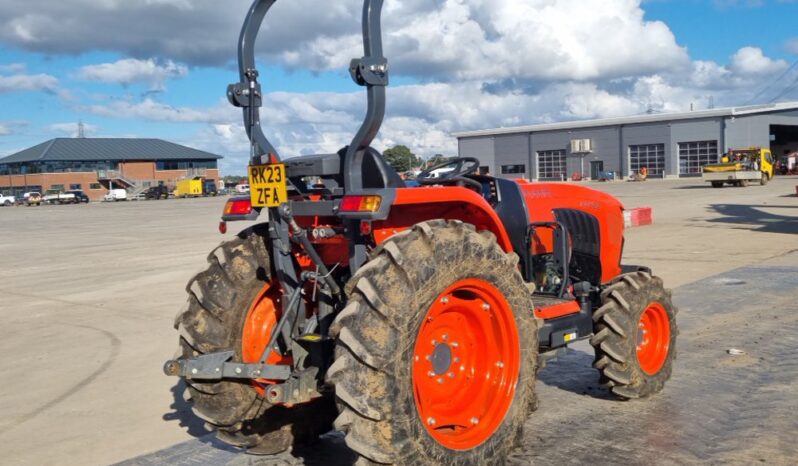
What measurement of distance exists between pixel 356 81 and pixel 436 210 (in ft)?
3.11

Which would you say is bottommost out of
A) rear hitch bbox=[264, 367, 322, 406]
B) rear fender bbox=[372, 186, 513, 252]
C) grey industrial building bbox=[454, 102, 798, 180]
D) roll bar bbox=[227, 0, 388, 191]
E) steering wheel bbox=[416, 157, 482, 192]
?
rear hitch bbox=[264, 367, 322, 406]

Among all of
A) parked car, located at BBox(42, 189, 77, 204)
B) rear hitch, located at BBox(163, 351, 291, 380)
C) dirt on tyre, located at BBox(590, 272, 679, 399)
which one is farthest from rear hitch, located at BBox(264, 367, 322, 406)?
parked car, located at BBox(42, 189, 77, 204)

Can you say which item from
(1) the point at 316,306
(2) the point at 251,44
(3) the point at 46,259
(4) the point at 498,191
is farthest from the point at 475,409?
(3) the point at 46,259

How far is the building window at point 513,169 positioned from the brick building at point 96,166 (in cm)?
3941

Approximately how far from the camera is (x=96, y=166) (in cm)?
9044

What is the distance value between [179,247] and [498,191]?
1512cm

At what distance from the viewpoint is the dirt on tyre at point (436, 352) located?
3.34 meters

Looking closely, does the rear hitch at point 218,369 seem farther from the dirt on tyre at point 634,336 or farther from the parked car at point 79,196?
the parked car at point 79,196

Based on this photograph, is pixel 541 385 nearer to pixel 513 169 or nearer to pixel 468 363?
pixel 468 363

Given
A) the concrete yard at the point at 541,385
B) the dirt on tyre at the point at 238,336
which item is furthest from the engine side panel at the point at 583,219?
the dirt on tyre at the point at 238,336

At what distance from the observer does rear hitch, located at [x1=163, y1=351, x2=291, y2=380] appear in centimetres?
388

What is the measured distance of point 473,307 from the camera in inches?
162

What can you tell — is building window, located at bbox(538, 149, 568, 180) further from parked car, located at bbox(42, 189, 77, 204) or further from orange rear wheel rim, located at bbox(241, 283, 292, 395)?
orange rear wheel rim, located at bbox(241, 283, 292, 395)

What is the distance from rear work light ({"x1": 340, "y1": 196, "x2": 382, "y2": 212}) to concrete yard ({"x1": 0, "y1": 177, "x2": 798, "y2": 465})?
1817mm
